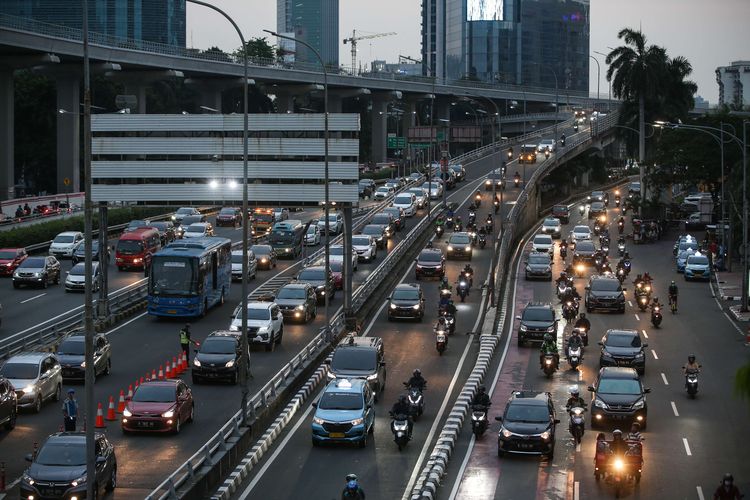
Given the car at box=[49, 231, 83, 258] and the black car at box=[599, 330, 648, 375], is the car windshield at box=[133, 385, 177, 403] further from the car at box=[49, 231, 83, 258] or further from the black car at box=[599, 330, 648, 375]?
the car at box=[49, 231, 83, 258]

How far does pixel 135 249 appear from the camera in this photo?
68.2m

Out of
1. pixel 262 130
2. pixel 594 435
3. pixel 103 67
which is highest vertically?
pixel 103 67

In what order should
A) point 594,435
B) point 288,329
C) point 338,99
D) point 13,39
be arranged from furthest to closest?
point 338,99
point 13,39
point 288,329
point 594,435

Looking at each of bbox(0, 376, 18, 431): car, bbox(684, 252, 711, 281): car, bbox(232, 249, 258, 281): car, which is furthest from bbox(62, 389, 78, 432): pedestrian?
bbox(684, 252, 711, 281): car

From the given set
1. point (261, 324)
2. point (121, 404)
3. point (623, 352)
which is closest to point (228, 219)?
point (261, 324)

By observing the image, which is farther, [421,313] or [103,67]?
[103,67]

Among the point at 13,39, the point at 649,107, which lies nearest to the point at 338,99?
the point at 649,107

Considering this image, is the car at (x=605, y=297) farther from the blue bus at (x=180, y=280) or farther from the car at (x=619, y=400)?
the car at (x=619, y=400)

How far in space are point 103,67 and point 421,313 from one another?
6062 cm

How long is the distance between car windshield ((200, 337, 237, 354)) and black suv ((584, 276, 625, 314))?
2201 cm

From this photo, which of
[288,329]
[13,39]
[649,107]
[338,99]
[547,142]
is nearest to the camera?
[288,329]

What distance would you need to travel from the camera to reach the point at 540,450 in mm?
31156

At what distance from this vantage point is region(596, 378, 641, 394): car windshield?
34.9 meters

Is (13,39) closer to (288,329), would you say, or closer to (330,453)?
(288,329)
